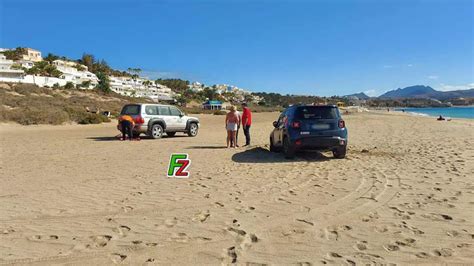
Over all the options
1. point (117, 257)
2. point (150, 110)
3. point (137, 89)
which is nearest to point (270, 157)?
point (117, 257)

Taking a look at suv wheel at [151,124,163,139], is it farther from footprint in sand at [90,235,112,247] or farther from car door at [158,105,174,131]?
footprint in sand at [90,235,112,247]

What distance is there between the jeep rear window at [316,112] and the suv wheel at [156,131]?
8643mm

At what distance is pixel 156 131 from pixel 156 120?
526 millimetres

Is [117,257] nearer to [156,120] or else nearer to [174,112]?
[156,120]

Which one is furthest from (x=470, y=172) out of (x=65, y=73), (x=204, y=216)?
(x=65, y=73)

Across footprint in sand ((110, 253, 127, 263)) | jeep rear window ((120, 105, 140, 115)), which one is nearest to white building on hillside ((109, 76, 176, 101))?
jeep rear window ((120, 105, 140, 115))

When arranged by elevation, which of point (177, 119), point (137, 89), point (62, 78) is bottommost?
point (177, 119)

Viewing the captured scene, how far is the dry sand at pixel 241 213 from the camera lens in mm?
3779

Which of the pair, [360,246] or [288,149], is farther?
[288,149]

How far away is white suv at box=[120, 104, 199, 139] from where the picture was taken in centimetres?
1631

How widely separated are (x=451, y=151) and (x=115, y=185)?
9991 millimetres

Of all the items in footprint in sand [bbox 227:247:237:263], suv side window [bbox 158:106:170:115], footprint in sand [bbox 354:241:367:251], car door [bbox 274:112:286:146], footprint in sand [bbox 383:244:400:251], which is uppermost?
suv side window [bbox 158:106:170:115]

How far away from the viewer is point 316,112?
998 centimetres

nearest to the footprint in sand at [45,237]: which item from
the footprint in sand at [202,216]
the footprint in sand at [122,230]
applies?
the footprint in sand at [122,230]
